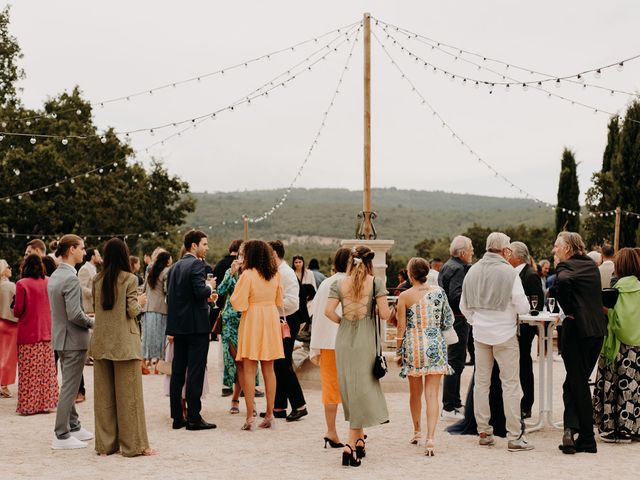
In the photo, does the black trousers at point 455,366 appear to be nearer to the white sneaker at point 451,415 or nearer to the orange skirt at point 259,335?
the white sneaker at point 451,415

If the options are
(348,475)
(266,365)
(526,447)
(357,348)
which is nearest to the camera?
(348,475)

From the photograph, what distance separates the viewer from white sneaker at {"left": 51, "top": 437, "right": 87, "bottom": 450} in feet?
22.9

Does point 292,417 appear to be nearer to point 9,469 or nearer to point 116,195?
point 9,469

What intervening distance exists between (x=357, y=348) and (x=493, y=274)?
4.67 feet

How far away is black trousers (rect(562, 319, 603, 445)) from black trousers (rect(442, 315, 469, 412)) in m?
1.64

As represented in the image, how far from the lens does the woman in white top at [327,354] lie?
6.88 metres

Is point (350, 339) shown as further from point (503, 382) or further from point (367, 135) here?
point (367, 135)

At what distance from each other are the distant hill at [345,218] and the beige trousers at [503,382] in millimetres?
55663

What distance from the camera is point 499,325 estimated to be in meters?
7.03

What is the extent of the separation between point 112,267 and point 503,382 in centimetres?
340

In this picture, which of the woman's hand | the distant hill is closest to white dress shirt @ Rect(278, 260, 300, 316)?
the woman's hand

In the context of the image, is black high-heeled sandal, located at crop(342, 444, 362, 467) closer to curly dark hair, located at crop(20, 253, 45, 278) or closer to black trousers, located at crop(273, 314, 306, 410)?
black trousers, located at crop(273, 314, 306, 410)

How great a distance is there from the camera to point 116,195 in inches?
1326

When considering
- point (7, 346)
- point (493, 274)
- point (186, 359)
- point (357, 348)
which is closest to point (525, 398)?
point (493, 274)
